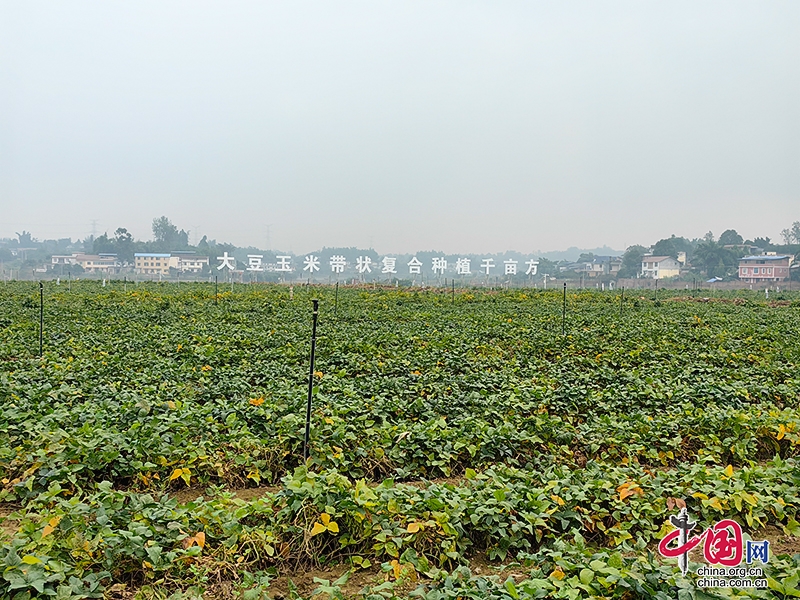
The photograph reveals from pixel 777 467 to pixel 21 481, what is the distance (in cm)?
608

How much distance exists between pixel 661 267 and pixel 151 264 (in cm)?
7126

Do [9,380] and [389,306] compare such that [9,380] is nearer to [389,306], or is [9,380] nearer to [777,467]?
[777,467]

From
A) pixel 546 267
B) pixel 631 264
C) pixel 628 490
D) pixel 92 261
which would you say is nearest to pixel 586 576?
pixel 628 490

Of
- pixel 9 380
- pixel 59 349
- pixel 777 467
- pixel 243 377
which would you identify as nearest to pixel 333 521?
pixel 777 467

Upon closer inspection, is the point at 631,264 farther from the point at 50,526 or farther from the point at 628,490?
the point at 50,526

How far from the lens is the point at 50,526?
11.5ft

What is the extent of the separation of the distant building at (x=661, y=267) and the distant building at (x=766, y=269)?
33.4ft

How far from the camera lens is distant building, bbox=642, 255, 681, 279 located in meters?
79.9

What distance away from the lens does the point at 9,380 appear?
738 cm

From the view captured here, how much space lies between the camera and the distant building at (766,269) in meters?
68.2

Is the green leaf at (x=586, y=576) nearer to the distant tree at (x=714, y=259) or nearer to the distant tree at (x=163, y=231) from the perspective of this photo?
the distant tree at (x=714, y=259)

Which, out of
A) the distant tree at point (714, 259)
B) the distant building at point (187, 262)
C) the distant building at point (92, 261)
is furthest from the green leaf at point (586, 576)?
the distant building at point (92, 261)

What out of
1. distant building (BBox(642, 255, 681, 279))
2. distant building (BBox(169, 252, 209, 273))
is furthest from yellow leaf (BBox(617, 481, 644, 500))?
distant building (BBox(169, 252, 209, 273))

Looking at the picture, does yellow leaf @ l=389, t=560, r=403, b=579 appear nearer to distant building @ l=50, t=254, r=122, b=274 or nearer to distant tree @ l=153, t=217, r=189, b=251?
distant building @ l=50, t=254, r=122, b=274
